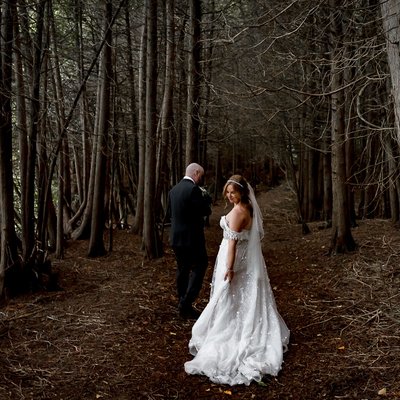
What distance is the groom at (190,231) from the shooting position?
656 cm

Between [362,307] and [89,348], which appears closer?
[89,348]

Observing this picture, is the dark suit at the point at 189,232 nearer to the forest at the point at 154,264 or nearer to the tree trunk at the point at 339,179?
the forest at the point at 154,264

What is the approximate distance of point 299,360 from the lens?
17.9 ft

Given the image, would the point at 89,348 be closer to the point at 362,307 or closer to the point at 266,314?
the point at 266,314

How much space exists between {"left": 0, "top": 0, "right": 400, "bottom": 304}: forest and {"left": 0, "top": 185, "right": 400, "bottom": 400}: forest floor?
2.65ft

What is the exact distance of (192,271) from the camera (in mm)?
6656

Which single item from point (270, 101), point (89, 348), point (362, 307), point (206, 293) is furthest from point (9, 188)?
point (270, 101)

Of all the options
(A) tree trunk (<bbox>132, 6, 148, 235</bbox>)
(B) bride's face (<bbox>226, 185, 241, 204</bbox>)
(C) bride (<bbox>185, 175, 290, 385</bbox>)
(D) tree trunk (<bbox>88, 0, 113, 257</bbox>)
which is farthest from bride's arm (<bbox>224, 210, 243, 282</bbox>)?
(A) tree trunk (<bbox>132, 6, 148, 235</bbox>)

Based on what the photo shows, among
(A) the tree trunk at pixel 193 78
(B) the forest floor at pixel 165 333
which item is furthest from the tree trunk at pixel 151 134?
(A) the tree trunk at pixel 193 78

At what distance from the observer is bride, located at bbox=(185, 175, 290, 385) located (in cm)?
539

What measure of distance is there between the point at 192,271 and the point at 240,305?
107 cm

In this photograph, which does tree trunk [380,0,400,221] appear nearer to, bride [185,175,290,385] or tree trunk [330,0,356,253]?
bride [185,175,290,385]

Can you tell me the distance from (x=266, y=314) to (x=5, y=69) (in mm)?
5085

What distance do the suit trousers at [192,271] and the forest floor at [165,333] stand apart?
0.33m
